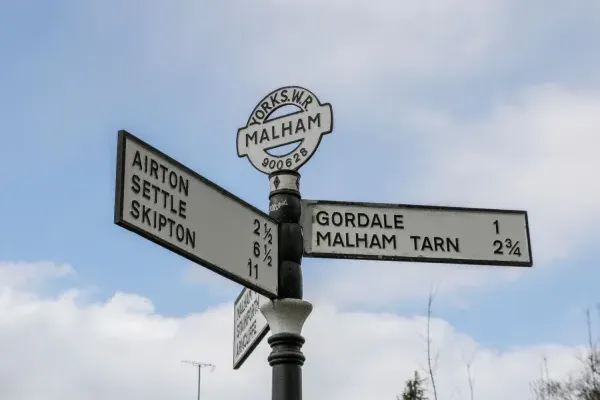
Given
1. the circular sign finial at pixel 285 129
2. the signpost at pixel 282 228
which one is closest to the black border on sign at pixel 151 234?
the signpost at pixel 282 228

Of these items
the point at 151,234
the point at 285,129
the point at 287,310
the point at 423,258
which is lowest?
the point at 287,310

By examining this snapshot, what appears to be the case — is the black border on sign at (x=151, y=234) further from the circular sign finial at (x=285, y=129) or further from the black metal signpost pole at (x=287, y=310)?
the circular sign finial at (x=285, y=129)

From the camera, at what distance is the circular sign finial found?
16.1 feet

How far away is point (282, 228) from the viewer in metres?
4.72

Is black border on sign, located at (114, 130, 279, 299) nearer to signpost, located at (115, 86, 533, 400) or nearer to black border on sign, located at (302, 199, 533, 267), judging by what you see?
signpost, located at (115, 86, 533, 400)

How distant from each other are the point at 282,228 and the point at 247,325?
60 cm

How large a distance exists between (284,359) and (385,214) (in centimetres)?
96

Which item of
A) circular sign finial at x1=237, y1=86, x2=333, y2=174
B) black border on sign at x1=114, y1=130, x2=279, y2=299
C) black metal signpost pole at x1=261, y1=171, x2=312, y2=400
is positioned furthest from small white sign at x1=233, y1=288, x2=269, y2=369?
circular sign finial at x1=237, y1=86, x2=333, y2=174

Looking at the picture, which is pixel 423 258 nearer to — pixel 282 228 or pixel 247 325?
pixel 282 228

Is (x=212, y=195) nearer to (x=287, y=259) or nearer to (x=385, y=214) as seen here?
(x=287, y=259)

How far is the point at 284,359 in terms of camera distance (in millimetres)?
4500

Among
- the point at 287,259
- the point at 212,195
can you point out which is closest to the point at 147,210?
the point at 212,195

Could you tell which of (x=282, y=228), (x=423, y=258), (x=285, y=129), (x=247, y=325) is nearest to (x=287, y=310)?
(x=282, y=228)

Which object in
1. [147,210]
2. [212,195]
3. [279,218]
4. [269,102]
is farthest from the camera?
[269,102]
